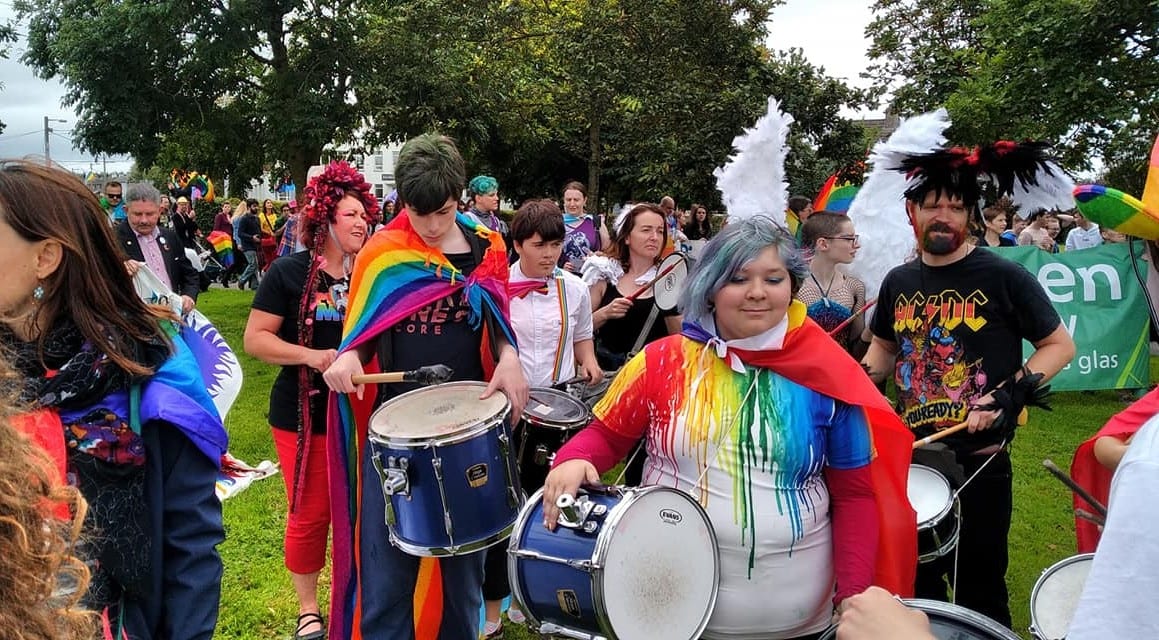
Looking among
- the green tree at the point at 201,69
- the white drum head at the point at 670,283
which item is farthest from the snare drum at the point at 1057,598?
the green tree at the point at 201,69

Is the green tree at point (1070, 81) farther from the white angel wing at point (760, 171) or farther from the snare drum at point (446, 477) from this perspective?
the snare drum at point (446, 477)

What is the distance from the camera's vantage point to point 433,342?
10.8 feet

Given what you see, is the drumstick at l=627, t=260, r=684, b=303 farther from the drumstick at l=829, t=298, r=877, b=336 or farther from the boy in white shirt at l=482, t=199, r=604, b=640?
the drumstick at l=829, t=298, r=877, b=336

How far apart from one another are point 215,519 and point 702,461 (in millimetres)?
1252

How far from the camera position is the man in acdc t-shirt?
310 centimetres

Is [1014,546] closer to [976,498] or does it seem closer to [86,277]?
[976,498]

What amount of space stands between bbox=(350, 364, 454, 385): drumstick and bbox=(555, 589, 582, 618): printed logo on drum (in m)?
1.19

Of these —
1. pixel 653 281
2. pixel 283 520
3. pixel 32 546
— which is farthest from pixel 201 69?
pixel 32 546

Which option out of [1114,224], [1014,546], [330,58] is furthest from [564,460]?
[330,58]

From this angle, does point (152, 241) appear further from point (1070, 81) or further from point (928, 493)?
point (1070, 81)

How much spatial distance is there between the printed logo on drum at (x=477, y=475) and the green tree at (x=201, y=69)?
36.2 feet

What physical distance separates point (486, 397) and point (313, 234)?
140 centimetres

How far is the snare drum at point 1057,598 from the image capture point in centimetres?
215

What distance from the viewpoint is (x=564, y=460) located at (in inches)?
93.9
